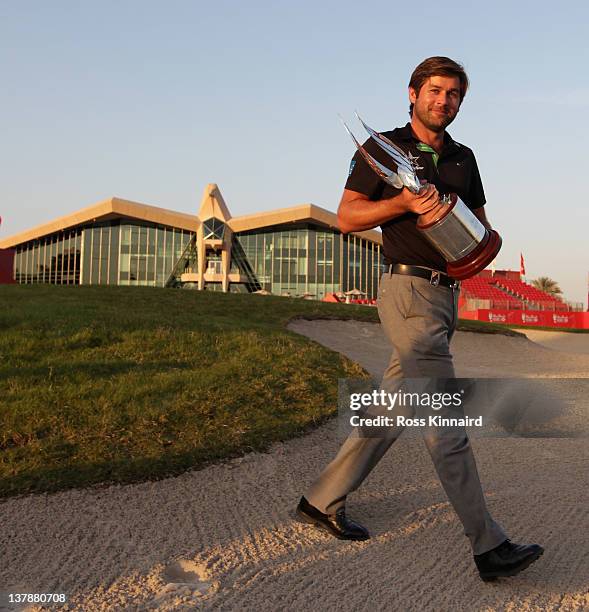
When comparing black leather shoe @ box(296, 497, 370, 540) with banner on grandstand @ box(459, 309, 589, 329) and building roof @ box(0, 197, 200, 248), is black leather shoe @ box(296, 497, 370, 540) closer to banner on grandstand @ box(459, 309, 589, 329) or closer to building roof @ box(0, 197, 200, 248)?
banner on grandstand @ box(459, 309, 589, 329)

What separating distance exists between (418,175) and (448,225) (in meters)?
0.32

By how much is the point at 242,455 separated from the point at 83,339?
4.00 m

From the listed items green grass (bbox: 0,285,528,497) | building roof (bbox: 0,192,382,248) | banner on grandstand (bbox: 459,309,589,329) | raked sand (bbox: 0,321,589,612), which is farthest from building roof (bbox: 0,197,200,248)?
raked sand (bbox: 0,321,589,612)

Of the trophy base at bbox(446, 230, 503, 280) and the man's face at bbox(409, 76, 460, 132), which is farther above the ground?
the man's face at bbox(409, 76, 460, 132)

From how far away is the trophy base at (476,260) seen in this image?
269 cm

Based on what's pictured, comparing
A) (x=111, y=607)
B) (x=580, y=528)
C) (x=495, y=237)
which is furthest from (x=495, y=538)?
(x=111, y=607)

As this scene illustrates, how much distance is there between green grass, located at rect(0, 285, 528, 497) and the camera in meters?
4.10

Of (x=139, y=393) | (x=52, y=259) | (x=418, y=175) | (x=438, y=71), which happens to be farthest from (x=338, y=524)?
(x=52, y=259)

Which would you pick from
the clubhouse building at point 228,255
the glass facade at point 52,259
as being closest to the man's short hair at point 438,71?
the clubhouse building at point 228,255

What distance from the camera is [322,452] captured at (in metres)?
4.75

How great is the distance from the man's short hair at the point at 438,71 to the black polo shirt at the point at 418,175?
0.75 ft

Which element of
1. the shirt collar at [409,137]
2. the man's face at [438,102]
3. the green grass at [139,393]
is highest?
the man's face at [438,102]
